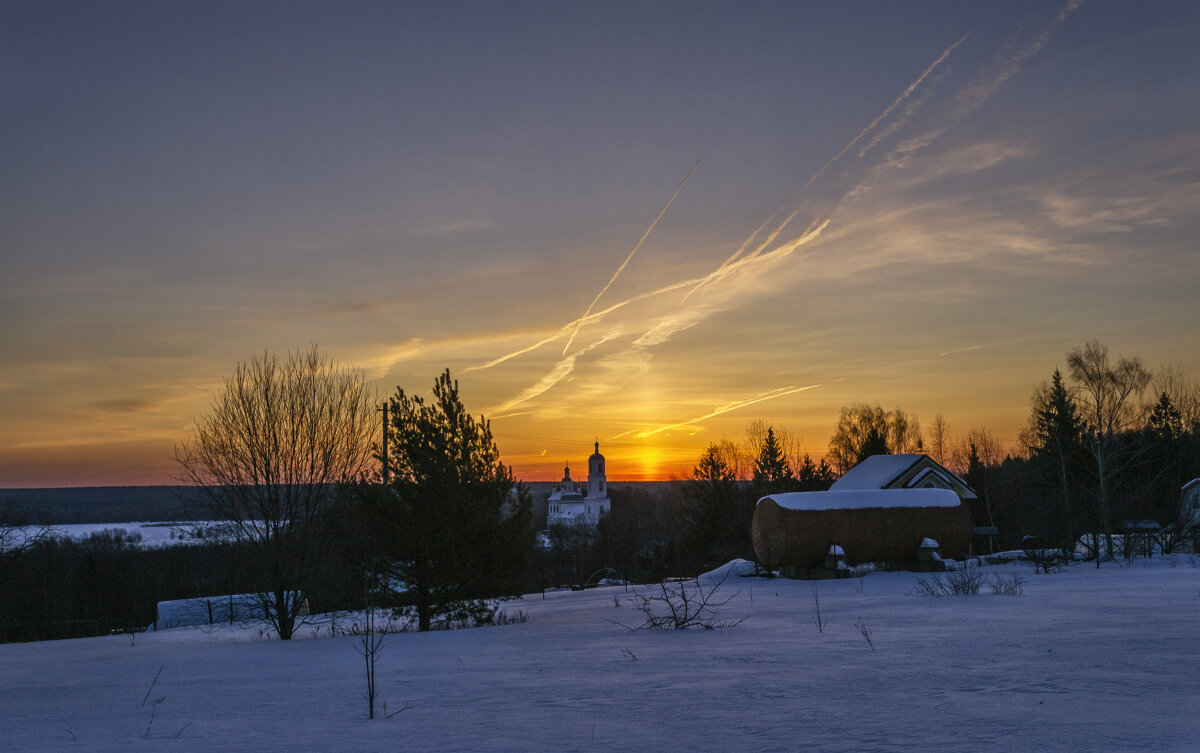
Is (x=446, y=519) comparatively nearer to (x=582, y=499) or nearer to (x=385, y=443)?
(x=385, y=443)

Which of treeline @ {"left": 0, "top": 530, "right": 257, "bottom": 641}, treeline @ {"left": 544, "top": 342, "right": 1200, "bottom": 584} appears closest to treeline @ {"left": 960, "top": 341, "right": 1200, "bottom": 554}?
treeline @ {"left": 544, "top": 342, "right": 1200, "bottom": 584}

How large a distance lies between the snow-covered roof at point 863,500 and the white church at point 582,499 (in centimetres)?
9906

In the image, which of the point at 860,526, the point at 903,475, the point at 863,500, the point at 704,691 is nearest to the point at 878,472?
the point at 903,475

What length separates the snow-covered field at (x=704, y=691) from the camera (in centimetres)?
498

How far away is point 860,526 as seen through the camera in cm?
Result: 2697

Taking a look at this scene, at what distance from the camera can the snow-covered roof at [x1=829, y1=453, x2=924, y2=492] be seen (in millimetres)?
36812

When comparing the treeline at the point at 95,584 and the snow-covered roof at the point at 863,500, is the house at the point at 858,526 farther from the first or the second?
the treeline at the point at 95,584

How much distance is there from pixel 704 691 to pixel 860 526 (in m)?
22.0

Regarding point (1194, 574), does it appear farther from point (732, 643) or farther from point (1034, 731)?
point (1034, 731)

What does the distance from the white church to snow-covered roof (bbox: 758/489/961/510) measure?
99.1m

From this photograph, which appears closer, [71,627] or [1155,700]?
[1155,700]

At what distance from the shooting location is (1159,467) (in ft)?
157

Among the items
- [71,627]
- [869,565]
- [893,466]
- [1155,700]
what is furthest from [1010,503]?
[71,627]

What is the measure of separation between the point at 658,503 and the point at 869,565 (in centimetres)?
10402
